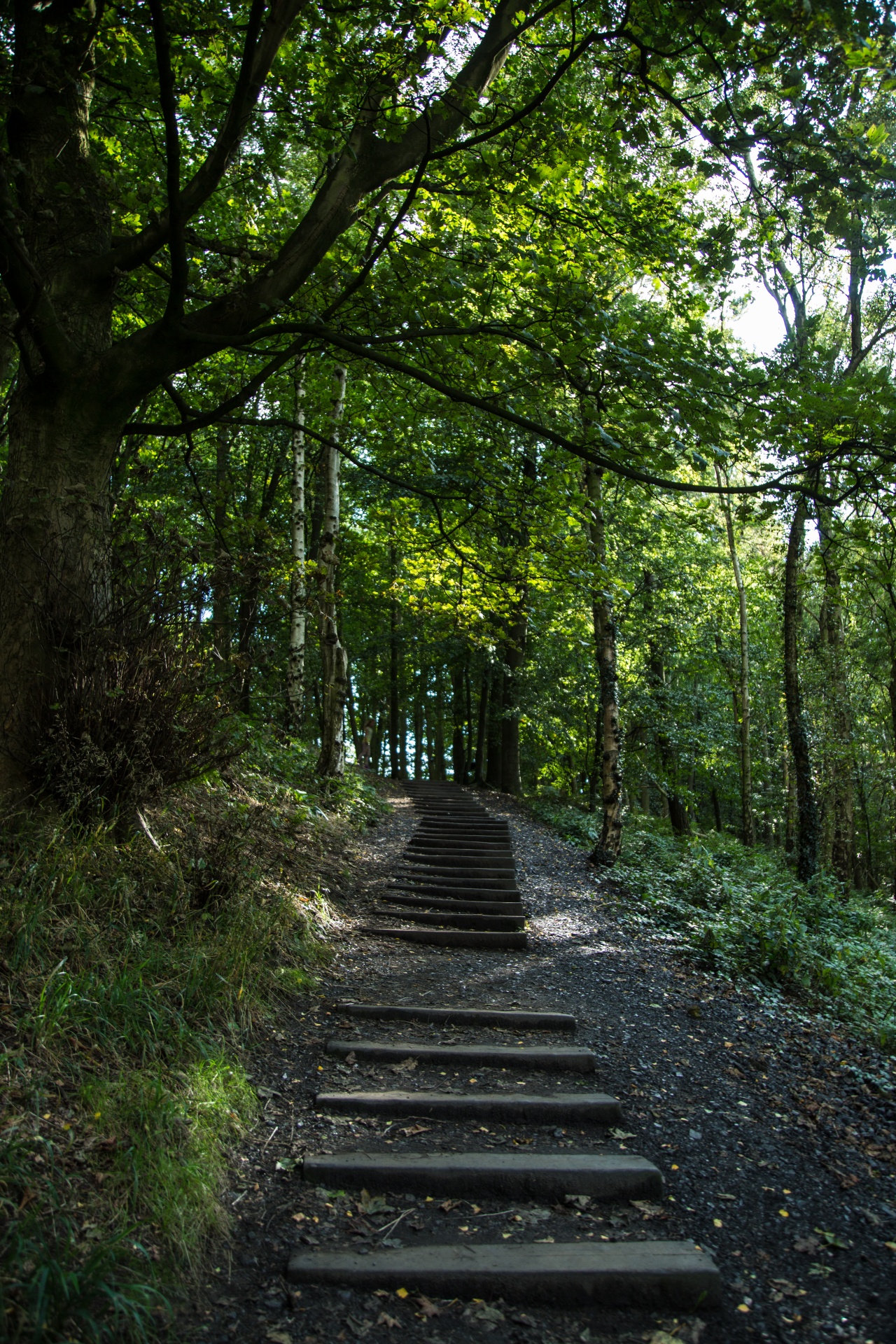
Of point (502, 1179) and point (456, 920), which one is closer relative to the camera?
point (502, 1179)

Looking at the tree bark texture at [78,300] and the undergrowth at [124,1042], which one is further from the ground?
the tree bark texture at [78,300]

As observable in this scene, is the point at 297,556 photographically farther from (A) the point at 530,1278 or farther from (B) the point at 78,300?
(A) the point at 530,1278

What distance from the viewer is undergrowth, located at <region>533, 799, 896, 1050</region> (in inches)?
234

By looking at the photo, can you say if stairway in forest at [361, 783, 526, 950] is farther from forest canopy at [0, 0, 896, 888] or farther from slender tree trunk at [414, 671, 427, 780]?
slender tree trunk at [414, 671, 427, 780]

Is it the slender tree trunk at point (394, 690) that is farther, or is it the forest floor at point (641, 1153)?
the slender tree trunk at point (394, 690)

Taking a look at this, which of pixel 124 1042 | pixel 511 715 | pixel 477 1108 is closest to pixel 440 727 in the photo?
pixel 511 715

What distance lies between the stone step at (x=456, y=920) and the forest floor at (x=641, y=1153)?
3.58 feet

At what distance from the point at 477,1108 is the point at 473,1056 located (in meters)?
0.49

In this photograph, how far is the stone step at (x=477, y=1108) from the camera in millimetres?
3502

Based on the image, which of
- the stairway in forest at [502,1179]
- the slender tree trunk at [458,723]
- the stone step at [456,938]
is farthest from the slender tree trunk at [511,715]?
the stairway in forest at [502,1179]

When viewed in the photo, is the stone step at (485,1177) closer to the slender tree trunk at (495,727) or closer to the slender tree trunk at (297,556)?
the slender tree trunk at (297,556)

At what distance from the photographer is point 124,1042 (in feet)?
10.2

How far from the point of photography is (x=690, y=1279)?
8.18 feet

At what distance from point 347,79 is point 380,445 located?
300 cm
